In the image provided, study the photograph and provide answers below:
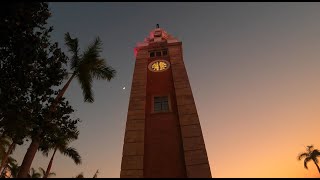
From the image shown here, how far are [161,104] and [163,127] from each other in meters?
2.53

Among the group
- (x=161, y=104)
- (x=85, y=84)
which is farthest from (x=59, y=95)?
(x=161, y=104)

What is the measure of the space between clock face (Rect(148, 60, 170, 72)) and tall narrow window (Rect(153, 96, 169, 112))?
11.8 ft

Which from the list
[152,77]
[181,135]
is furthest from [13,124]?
[152,77]

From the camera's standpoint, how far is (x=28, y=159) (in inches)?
427

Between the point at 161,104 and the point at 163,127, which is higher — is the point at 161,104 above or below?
above

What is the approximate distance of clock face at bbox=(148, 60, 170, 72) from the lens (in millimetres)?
21908

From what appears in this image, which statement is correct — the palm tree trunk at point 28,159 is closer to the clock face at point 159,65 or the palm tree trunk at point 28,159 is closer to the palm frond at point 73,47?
the palm frond at point 73,47

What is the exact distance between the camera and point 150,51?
24797mm

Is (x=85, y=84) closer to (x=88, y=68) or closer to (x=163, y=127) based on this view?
(x=88, y=68)

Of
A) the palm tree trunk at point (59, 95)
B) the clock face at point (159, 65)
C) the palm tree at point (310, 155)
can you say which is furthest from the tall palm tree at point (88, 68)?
the palm tree at point (310, 155)

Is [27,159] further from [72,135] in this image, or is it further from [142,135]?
[142,135]

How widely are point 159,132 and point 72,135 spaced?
5176 mm

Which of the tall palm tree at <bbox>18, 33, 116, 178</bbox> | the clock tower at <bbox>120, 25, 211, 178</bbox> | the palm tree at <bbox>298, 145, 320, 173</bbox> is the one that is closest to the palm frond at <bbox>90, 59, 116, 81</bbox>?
the tall palm tree at <bbox>18, 33, 116, 178</bbox>

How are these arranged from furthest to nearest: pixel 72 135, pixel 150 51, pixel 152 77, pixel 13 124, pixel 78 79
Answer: pixel 150 51 < pixel 152 77 < pixel 78 79 < pixel 72 135 < pixel 13 124
